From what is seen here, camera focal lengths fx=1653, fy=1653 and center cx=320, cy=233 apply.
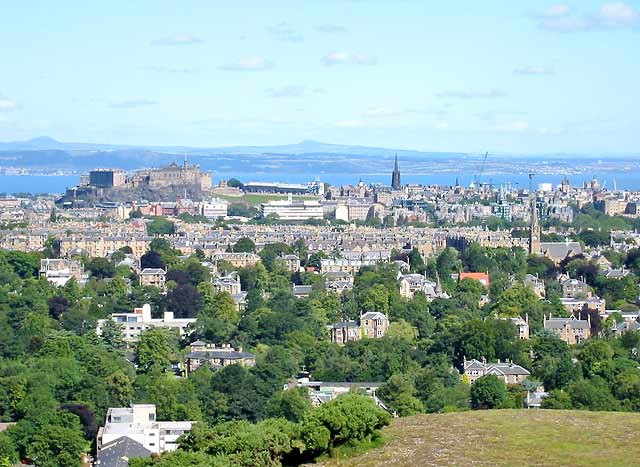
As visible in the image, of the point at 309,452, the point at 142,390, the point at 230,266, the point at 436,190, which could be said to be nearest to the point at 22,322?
the point at 142,390

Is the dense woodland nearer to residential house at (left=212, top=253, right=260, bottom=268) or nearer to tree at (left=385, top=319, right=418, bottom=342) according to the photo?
tree at (left=385, top=319, right=418, bottom=342)

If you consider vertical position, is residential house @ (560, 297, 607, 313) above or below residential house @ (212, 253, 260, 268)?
above

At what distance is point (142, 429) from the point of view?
110 ft

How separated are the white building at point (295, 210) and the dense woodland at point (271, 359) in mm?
44724

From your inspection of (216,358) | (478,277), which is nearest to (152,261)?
(478,277)

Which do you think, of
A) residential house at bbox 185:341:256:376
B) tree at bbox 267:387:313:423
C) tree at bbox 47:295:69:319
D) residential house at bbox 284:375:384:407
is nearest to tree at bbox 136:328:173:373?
residential house at bbox 185:341:256:376

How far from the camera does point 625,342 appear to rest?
4641 centimetres

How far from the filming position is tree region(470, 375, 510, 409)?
37.0 m

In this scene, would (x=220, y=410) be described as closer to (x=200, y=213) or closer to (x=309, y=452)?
(x=309, y=452)

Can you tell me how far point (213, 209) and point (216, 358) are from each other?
2745 inches

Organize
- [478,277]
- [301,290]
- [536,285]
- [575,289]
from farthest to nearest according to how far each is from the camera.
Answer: [478,277] < [536,285] < [575,289] < [301,290]

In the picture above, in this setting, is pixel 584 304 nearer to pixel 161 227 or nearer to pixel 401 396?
pixel 401 396

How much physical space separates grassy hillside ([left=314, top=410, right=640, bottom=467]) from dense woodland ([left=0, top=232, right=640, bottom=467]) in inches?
29.8

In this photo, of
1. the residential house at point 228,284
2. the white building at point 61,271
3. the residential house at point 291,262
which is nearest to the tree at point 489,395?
the residential house at point 228,284
